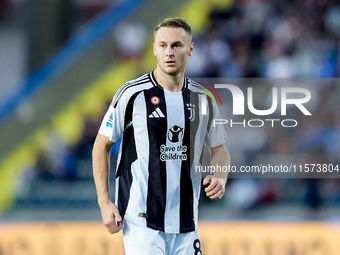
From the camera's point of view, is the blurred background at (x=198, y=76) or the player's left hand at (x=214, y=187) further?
the blurred background at (x=198, y=76)

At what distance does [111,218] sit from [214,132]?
736 mm

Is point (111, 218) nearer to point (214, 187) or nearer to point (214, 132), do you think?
point (214, 187)

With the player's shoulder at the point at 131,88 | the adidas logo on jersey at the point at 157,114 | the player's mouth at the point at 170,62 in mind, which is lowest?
the adidas logo on jersey at the point at 157,114

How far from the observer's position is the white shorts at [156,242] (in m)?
3.31

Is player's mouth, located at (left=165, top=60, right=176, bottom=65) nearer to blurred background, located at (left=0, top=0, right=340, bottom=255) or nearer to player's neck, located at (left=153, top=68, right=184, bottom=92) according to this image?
player's neck, located at (left=153, top=68, right=184, bottom=92)

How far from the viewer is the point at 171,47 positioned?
3312mm

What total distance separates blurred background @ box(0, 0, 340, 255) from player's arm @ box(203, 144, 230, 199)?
2.98 m

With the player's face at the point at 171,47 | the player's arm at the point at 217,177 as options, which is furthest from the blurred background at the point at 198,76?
the player's face at the point at 171,47

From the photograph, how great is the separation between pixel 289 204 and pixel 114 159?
1987 millimetres

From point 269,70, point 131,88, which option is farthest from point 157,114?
point 269,70

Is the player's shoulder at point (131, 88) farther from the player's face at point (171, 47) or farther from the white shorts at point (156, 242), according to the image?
the white shorts at point (156, 242)

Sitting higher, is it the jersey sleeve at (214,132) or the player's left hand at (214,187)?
the jersey sleeve at (214,132)

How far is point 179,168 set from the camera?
133 inches

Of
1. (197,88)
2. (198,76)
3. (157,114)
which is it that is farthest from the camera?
(198,76)
